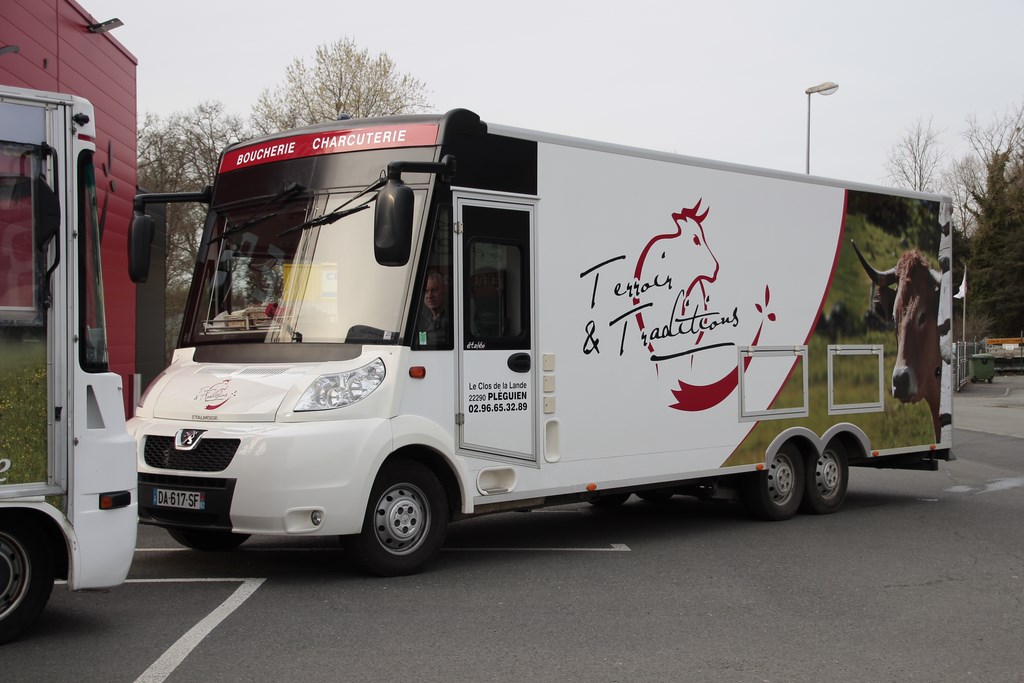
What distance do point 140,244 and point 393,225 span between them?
6.05ft

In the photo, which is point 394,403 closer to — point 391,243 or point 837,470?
point 391,243

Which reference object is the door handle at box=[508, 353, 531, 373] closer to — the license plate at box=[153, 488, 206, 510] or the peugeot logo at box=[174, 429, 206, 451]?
the peugeot logo at box=[174, 429, 206, 451]

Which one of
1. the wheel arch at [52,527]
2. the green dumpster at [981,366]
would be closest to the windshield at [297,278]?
the wheel arch at [52,527]

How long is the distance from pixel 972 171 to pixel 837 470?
61705mm

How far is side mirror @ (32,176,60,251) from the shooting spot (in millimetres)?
5512

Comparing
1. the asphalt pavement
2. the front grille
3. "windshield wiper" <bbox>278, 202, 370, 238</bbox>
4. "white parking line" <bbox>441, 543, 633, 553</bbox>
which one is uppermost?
"windshield wiper" <bbox>278, 202, 370, 238</bbox>

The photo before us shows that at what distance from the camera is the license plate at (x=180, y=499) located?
6.96 meters

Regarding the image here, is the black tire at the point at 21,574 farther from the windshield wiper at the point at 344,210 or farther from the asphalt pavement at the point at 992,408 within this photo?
the asphalt pavement at the point at 992,408

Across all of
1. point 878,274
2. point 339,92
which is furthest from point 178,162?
point 878,274

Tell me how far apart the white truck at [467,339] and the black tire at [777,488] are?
0.07 feet

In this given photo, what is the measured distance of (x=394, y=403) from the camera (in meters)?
7.24

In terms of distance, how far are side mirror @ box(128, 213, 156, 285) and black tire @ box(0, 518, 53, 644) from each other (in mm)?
2237

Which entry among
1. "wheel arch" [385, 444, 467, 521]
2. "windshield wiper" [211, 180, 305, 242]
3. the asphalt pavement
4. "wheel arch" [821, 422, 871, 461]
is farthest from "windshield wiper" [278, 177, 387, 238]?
the asphalt pavement

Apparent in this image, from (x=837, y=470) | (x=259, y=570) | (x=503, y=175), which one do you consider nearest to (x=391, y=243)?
(x=503, y=175)
